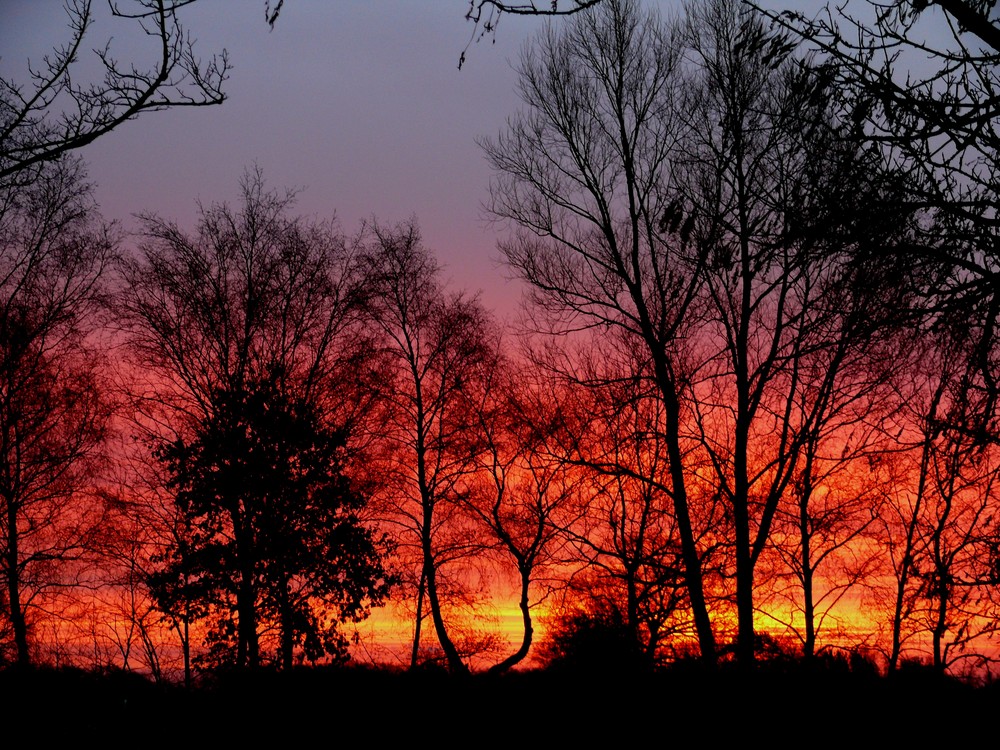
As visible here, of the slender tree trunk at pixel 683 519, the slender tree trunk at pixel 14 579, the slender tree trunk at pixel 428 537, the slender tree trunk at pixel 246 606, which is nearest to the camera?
the slender tree trunk at pixel 683 519

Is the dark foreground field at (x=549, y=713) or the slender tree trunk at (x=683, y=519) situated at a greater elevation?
the slender tree trunk at (x=683, y=519)

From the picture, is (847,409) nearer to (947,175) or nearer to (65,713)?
(947,175)

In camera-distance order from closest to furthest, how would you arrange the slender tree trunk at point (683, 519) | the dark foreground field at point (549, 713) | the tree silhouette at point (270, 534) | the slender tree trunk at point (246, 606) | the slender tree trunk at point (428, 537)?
the dark foreground field at point (549, 713) < the slender tree trunk at point (683, 519) < the slender tree trunk at point (246, 606) < the tree silhouette at point (270, 534) < the slender tree trunk at point (428, 537)

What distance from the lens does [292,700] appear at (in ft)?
38.7

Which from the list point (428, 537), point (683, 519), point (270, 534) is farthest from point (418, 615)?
point (683, 519)

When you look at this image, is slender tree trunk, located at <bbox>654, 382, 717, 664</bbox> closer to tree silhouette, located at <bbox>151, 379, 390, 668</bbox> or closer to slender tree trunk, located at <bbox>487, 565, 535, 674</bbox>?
tree silhouette, located at <bbox>151, 379, 390, 668</bbox>

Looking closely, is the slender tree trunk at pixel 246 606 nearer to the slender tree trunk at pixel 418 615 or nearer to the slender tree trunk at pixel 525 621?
the slender tree trunk at pixel 418 615

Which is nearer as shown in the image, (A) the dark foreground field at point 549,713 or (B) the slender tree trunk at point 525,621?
(A) the dark foreground field at point 549,713

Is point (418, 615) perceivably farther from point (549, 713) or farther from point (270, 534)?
point (549, 713)

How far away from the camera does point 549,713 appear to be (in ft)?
36.2

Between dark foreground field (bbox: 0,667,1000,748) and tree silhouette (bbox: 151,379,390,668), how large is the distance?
4889mm

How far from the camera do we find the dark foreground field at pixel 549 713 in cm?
974

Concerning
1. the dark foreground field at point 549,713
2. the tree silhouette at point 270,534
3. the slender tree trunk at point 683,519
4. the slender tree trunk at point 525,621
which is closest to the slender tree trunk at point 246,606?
the tree silhouette at point 270,534

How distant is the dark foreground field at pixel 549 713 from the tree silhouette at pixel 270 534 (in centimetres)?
489
